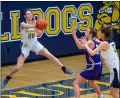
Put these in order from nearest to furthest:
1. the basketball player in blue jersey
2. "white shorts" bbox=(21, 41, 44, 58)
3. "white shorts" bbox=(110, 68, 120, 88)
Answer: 1. "white shorts" bbox=(110, 68, 120, 88)
2. the basketball player in blue jersey
3. "white shorts" bbox=(21, 41, 44, 58)

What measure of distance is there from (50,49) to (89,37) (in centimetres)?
646

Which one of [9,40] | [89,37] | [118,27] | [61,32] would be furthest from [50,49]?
[89,37]

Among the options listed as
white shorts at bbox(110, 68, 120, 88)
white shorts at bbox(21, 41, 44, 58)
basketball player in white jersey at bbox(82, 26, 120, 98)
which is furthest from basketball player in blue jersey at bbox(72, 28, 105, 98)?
white shorts at bbox(21, 41, 44, 58)

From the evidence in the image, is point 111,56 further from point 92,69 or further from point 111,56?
point 92,69

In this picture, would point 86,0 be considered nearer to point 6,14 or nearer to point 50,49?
point 50,49

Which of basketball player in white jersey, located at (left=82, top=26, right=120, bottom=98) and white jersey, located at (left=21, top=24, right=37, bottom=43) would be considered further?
white jersey, located at (left=21, top=24, right=37, bottom=43)

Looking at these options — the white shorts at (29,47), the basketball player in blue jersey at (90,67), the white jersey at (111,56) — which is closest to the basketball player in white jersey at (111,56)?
the white jersey at (111,56)

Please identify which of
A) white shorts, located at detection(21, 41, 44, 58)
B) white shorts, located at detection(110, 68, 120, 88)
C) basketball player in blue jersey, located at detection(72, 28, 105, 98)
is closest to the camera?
white shorts, located at detection(110, 68, 120, 88)

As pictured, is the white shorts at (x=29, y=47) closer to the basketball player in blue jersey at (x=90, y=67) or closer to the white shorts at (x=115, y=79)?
the basketball player in blue jersey at (x=90, y=67)

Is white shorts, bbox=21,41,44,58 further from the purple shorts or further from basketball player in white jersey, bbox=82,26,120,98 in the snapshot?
basketball player in white jersey, bbox=82,26,120,98

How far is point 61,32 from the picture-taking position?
1545 centimetres

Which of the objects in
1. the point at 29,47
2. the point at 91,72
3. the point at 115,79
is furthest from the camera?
the point at 29,47

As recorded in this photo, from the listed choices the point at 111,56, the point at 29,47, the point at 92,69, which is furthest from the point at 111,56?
the point at 29,47

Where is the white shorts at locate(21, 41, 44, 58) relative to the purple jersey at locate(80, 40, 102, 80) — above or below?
above
